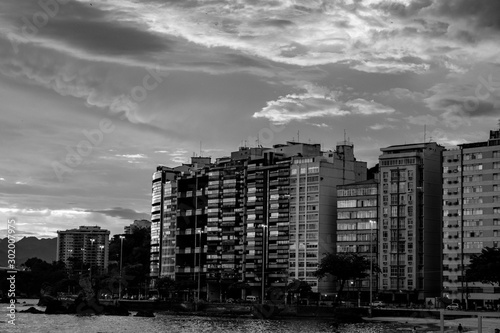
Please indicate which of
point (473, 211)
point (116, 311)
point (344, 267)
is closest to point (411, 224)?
point (473, 211)

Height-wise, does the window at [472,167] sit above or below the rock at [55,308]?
above

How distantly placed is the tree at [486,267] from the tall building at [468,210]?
16.4 metres

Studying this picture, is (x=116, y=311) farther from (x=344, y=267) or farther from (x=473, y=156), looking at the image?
(x=473, y=156)

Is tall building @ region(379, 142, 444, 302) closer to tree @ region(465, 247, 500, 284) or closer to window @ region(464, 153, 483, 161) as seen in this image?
window @ region(464, 153, 483, 161)

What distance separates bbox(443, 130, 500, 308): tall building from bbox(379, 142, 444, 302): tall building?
5.08 meters

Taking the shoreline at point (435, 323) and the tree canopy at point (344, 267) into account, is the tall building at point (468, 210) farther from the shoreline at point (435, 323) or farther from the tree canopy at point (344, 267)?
the shoreline at point (435, 323)

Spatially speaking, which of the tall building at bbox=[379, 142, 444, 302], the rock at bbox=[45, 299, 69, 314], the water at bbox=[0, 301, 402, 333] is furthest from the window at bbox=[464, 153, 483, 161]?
the rock at bbox=[45, 299, 69, 314]

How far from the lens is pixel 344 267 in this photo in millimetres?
188625

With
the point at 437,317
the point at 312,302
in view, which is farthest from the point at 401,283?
the point at 437,317

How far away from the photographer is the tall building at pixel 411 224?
627 feet

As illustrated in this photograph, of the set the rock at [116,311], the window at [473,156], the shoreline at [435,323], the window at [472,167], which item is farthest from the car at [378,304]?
the rock at [116,311]

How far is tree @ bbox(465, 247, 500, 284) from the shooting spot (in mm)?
160750

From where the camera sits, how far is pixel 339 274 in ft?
622

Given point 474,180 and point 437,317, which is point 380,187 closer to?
point 474,180
